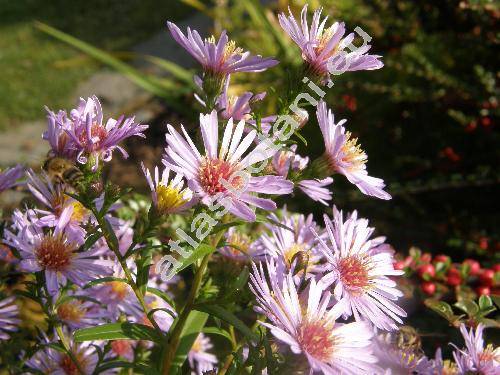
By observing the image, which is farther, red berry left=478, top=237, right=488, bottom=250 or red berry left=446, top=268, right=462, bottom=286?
red berry left=478, top=237, right=488, bottom=250

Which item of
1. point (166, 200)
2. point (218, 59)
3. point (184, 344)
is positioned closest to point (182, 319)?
point (184, 344)

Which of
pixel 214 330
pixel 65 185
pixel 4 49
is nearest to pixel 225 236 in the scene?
pixel 214 330

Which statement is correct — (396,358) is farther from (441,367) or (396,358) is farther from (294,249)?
(294,249)

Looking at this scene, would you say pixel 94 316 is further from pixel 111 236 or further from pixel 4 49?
pixel 4 49

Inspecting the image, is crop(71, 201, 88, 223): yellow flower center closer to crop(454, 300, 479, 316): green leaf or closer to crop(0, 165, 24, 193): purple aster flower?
crop(0, 165, 24, 193): purple aster flower

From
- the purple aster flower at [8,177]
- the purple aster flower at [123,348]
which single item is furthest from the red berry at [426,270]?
the purple aster flower at [8,177]

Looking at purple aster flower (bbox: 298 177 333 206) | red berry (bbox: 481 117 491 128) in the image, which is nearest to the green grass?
red berry (bbox: 481 117 491 128)
